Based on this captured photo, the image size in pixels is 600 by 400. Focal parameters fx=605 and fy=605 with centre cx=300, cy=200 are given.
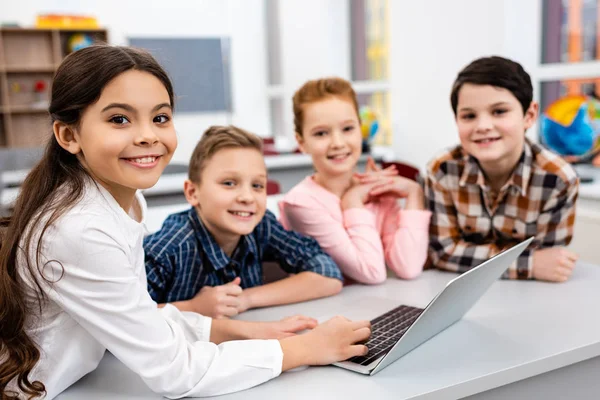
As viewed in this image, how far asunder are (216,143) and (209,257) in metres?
0.25

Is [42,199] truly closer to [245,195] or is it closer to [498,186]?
[245,195]

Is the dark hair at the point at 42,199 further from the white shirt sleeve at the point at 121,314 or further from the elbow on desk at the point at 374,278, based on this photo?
the elbow on desk at the point at 374,278

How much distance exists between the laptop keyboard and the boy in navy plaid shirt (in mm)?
208

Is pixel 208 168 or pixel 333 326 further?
pixel 208 168

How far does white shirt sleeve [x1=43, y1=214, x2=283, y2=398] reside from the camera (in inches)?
31.4

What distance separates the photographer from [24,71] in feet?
19.6

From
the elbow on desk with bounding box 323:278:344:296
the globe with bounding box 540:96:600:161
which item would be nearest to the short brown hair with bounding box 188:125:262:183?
the elbow on desk with bounding box 323:278:344:296

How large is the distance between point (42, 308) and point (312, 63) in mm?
4661

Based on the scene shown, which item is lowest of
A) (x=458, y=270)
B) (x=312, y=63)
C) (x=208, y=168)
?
(x=458, y=270)

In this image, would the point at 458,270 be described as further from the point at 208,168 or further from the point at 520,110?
the point at 208,168

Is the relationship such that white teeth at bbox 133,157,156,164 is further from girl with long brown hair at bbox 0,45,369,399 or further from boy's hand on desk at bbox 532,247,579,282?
boy's hand on desk at bbox 532,247,579,282

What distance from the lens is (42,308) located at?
2.78ft

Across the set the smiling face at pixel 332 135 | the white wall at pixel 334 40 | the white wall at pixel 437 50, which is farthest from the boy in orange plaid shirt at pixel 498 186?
the white wall at pixel 437 50

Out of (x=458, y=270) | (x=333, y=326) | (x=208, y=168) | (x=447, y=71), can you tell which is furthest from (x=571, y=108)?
(x=333, y=326)
